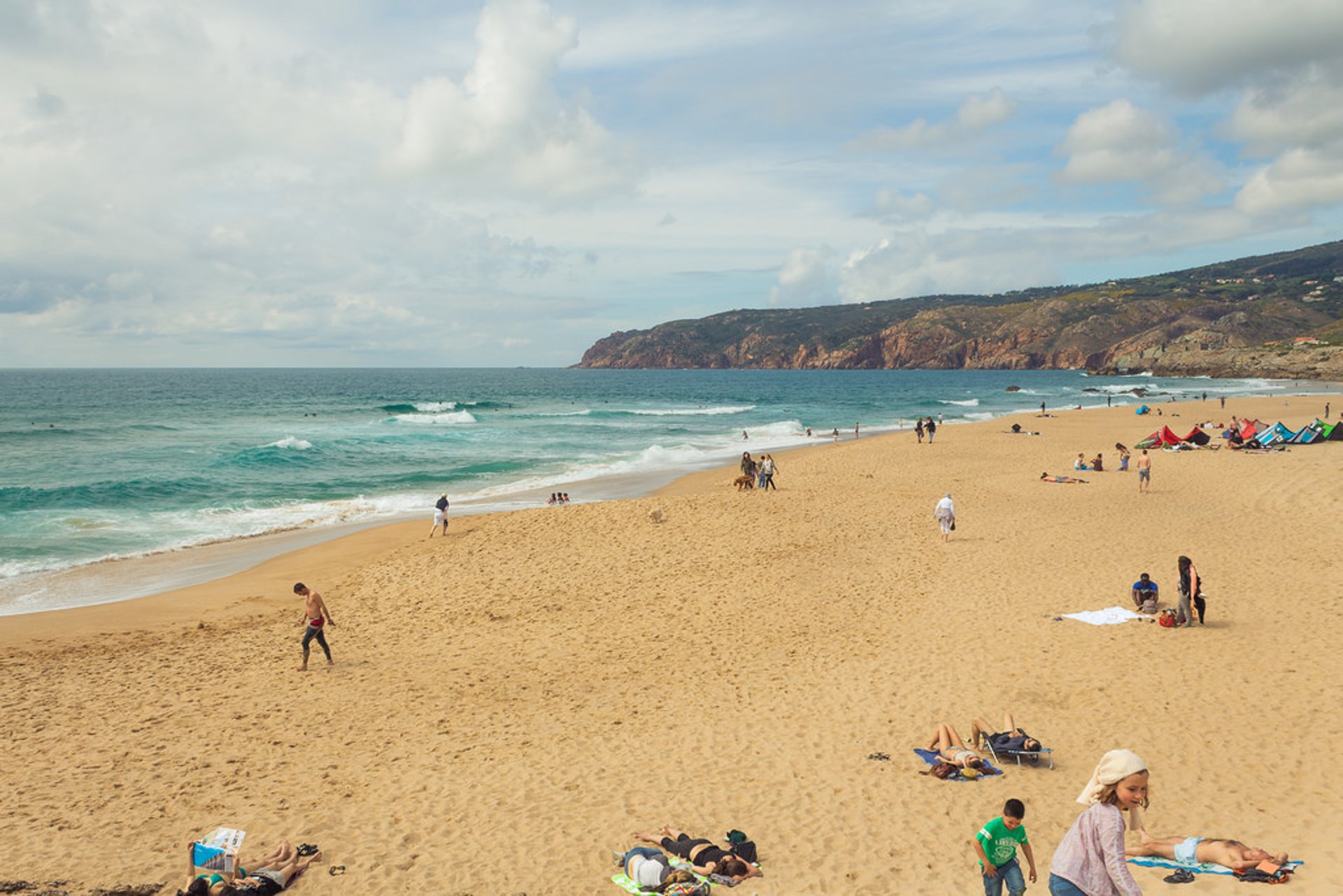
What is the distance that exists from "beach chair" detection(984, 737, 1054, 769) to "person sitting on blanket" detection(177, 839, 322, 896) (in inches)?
265

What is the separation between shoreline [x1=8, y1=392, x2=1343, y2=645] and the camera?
15.2m

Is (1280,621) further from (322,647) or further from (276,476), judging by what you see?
(276,476)

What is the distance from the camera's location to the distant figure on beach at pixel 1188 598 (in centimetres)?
1219

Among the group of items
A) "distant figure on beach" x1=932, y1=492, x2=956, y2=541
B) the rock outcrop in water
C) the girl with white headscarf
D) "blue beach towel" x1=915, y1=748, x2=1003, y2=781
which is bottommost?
"blue beach towel" x1=915, y1=748, x2=1003, y2=781

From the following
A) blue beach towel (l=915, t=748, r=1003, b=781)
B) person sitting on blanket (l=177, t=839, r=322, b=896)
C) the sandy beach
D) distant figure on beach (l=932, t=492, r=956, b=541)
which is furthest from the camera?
distant figure on beach (l=932, t=492, r=956, b=541)

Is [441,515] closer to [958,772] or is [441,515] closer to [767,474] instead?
[767,474]

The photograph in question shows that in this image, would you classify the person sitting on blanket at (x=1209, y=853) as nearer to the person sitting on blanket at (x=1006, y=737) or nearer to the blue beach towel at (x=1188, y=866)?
the blue beach towel at (x=1188, y=866)

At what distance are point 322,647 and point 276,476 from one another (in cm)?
2442

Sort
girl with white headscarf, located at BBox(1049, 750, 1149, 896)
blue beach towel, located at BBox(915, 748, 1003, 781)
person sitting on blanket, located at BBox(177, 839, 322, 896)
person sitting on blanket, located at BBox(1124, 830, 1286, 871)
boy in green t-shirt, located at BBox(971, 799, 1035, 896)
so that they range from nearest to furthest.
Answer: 1. girl with white headscarf, located at BBox(1049, 750, 1149, 896)
2. boy in green t-shirt, located at BBox(971, 799, 1035, 896)
3. person sitting on blanket, located at BBox(1124, 830, 1286, 871)
4. person sitting on blanket, located at BBox(177, 839, 322, 896)
5. blue beach towel, located at BBox(915, 748, 1003, 781)

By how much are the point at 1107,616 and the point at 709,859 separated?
9.01 meters

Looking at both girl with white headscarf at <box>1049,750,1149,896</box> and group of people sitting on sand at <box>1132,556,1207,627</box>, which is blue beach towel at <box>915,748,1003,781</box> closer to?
girl with white headscarf at <box>1049,750,1149,896</box>

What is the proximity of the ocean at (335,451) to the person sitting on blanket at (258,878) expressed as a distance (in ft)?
42.7

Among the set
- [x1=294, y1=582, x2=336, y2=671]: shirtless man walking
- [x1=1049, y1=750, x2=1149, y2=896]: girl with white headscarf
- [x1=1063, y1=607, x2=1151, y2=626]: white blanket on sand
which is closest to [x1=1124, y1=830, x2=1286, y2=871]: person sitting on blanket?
[x1=1049, y1=750, x2=1149, y2=896]: girl with white headscarf

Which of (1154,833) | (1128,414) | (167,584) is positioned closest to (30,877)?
(1154,833)
